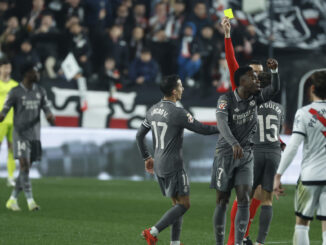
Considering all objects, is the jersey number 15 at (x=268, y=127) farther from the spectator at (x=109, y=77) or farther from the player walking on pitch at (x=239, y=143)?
the spectator at (x=109, y=77)

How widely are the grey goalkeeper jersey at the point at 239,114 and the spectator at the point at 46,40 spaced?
39.2 feet

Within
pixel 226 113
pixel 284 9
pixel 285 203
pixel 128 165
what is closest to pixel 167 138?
pixel 226 113

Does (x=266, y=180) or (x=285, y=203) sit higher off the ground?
(x=266, y=180)

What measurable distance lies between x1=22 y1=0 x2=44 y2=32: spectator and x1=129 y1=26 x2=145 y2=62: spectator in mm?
2454

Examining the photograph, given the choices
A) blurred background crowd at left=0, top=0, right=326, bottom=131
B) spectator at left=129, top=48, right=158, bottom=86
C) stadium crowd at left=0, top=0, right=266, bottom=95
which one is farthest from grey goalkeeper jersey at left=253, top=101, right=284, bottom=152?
spectator at left=129, top=48, right=158, bottom=86

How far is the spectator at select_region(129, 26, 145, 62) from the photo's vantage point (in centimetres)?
Answer: 2038

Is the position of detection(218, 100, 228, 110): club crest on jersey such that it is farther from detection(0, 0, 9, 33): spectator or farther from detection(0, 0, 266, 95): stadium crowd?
detection(0, 0, 9, 33): spectator

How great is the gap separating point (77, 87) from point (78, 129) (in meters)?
1.08

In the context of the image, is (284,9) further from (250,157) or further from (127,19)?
(250,157)

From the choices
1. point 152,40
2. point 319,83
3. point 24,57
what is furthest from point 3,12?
point 319,83

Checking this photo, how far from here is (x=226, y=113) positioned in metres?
7.73

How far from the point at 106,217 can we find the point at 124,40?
378 inches

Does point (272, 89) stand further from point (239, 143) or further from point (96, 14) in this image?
point (96, 14)

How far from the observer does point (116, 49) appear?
19.9m
